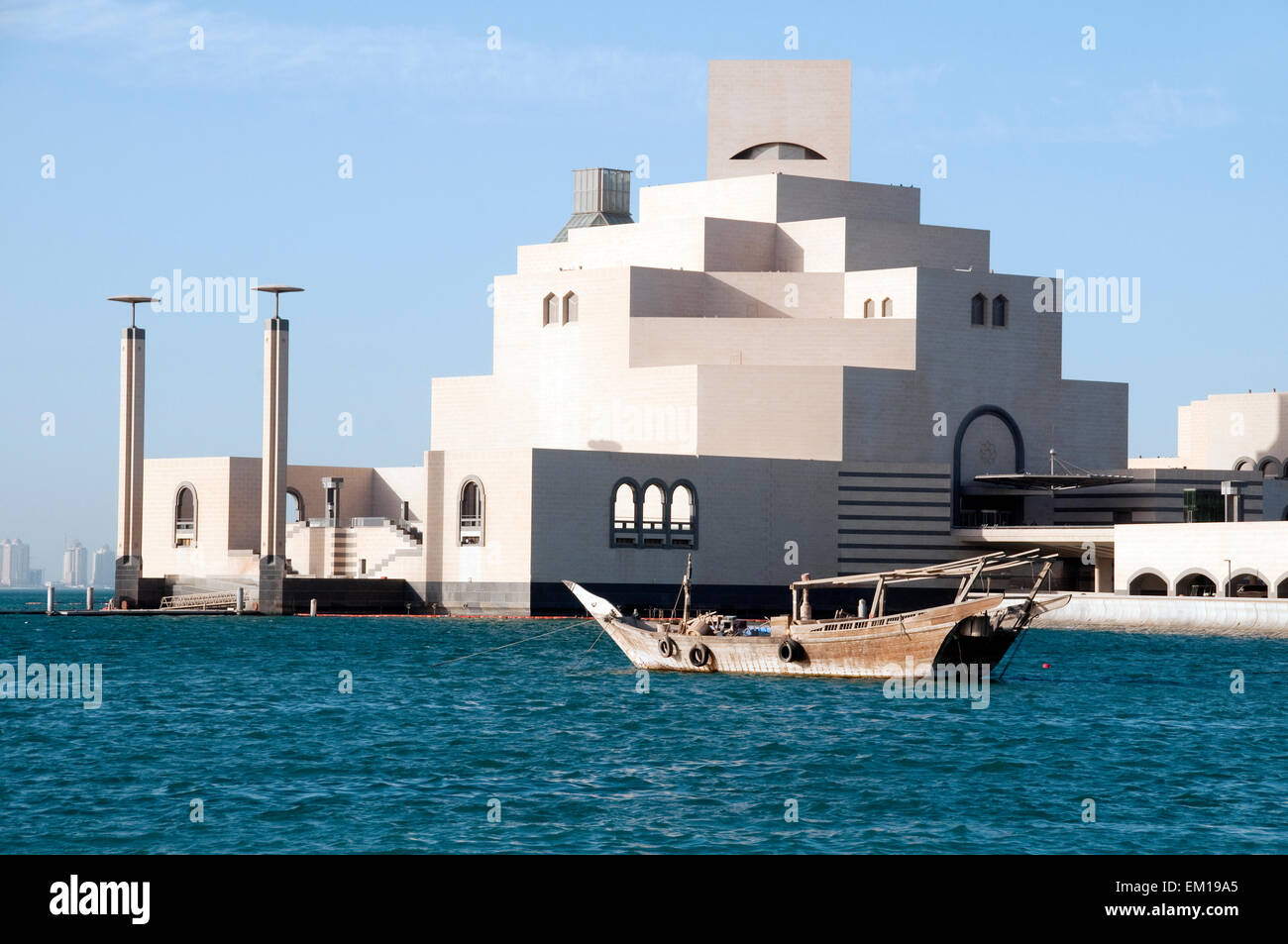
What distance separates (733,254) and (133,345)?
30423 millimetres

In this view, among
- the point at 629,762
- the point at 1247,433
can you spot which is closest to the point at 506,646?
the point at 629,762

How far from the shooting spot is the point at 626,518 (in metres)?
81.3

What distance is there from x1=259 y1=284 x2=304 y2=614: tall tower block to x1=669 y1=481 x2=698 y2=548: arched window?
1771 centimetres

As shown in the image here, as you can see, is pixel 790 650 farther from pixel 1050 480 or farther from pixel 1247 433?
pixel 1247 433

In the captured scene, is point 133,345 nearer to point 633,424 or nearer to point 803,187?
point 633,424

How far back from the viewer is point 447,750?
32750mm

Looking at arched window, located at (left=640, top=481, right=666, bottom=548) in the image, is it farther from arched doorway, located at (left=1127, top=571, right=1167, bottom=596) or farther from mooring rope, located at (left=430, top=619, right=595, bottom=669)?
arched doorway, located at (left=1127, top=571, right=1167, bottom=596)

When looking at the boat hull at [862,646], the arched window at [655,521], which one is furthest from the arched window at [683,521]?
the boat hull at [862,646]

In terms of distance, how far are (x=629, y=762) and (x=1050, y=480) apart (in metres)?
59.8

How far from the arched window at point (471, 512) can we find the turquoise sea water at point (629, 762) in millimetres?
25941

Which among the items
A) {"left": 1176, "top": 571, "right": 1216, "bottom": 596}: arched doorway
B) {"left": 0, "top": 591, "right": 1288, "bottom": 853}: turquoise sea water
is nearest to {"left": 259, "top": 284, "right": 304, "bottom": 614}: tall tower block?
{"left": 0, "top": 591, "right": 1288, "bottom": 853}: turquoise sea water

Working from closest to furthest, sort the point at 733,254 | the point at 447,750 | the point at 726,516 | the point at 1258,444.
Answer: the point at 447,750 → the point at 726,516 → the point at 733,254 → the point at 1258,444

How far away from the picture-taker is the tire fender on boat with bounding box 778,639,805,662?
45.5m
